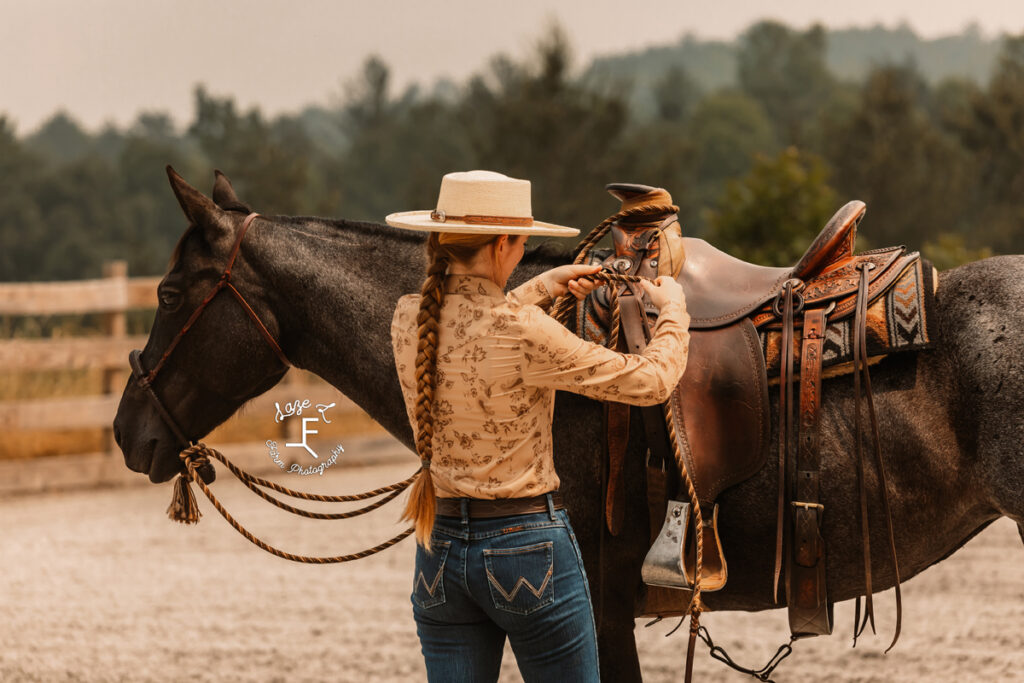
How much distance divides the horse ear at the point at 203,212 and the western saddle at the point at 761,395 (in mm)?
1086

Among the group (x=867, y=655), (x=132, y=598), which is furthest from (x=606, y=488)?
(x=132, y=598)

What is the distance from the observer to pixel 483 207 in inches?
83.0

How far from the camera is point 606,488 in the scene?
8.74ft

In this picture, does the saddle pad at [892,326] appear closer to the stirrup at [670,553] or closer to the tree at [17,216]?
the stirrup at [670,553]

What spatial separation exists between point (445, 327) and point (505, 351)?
0.46 ft

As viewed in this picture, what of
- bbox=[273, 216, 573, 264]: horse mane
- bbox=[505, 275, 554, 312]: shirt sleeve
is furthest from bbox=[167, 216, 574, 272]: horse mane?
bbox=[505, 275, 554, 312]: shirt sleeve

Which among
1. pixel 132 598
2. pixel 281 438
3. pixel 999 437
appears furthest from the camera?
pixel 281 438

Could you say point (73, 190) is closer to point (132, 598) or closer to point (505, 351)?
point (132, 598)

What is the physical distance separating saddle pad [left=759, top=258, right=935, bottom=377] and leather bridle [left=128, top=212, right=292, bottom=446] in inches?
56.3

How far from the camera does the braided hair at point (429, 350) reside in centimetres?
208

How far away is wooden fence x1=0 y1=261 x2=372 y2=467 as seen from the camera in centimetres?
817

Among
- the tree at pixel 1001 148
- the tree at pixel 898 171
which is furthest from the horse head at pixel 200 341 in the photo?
the tree at pixel 898 171

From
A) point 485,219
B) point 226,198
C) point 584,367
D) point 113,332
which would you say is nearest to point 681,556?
point 584,367

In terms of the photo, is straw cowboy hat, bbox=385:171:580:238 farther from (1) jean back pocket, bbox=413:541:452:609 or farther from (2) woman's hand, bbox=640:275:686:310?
(1) jean back pocket, bbox=413:541:452:609
